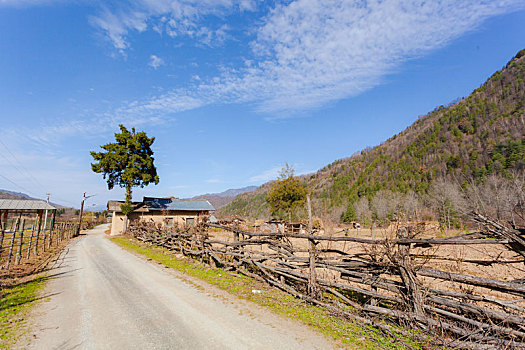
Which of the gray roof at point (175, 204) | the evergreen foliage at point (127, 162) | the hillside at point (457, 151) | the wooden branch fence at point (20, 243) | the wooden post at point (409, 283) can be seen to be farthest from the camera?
the hillside at point (457, 151)

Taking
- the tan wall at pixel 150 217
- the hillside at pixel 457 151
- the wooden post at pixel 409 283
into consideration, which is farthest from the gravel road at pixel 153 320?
the hillside at pixel 457 151

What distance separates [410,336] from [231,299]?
411 centimetres

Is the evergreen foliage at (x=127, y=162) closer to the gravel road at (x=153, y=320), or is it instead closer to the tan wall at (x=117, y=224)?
the tan wall at (x=117, y=224)

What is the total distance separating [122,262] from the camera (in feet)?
39.5

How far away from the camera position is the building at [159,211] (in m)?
30.8

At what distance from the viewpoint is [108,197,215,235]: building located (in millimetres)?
30797

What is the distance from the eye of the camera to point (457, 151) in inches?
3273

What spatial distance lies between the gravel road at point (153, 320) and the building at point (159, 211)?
20736 millimetres

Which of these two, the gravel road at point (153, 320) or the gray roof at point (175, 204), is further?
the gray roof at point (175, 204)

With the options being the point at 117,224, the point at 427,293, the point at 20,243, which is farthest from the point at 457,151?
the point at 20,243

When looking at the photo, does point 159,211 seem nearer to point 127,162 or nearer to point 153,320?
point 127,162

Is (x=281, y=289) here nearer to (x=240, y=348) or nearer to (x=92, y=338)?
(x=240, y=348)

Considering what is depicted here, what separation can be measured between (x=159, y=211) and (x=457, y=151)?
94.2 metres

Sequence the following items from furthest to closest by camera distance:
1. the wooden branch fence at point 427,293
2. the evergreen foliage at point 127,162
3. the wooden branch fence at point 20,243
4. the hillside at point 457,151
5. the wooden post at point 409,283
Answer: the hillside at point 457,151 < the evergreen foliage at point 127,162 < the wooden branch fence at point 20,243 < the wooden post at point 409,283 < the wooden branch fence at point 427,293
